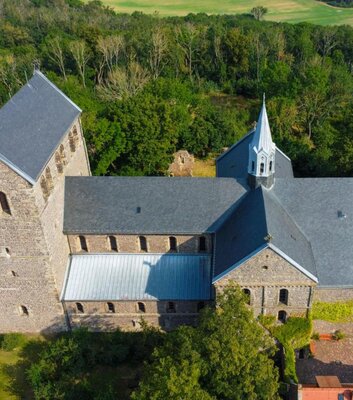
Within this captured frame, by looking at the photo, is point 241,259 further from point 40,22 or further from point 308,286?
point 40,22

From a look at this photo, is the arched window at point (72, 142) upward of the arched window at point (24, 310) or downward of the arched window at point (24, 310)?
upward

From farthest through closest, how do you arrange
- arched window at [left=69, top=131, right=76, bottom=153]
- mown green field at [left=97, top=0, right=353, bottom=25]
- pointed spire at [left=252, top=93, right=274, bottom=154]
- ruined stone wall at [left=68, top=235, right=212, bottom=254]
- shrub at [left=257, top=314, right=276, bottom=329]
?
mown green field at [left=97, top=0, right=353, bottom=25], arched window at [left=69, top=131, right=76, bottom=153], ruined stone wall at [left=68, top=235, right=212, bottom=254], pointed spire at [left=252, top=93, right=274, bottom=154], shrub at [left=257, top=314, right=276, bottom=329]

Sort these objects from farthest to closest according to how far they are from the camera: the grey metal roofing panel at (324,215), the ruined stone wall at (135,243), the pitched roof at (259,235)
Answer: the ruined stone wall at (135,243) → the grey metal roofing panel at (324,215) → the pitched roof at (259,235)

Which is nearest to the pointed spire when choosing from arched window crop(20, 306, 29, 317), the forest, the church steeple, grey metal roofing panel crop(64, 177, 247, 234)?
the church steeple

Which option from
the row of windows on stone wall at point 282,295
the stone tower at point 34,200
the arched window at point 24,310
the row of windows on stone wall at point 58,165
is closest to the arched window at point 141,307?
the stone tower at point 34,200

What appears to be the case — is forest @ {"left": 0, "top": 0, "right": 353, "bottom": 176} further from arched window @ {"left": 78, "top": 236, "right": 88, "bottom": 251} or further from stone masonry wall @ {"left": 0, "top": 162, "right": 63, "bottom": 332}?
stone masonry wall @ {"left": 0, "top": 162, "right": 63, "bottom": 332}

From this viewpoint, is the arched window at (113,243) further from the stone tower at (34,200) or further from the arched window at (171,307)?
the arched window at (171,307)

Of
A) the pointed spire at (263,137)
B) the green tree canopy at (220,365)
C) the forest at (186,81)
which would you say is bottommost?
the green tree canopy at (220,365)
